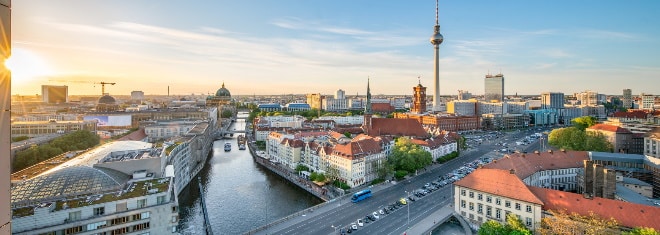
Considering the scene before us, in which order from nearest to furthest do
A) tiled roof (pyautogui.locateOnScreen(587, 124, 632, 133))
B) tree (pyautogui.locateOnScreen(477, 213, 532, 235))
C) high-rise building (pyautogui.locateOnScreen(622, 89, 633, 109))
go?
tree (pyautogui.locateOnScreen(477, 213, 532, 235)), tiled roof (pyautogui.locateOnScreen(587, 124, 632, 133)), high-rise building (pyautogui.locateOnScreen(622, 89, 633, 109))

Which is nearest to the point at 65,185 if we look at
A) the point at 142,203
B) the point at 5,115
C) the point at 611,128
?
the point at 142,203

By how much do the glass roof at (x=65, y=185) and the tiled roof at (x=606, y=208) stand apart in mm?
34049

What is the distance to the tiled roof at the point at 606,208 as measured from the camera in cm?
2347

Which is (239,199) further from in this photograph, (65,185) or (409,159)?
(409,159)

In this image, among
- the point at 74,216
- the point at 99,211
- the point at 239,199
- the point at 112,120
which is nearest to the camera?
the point at 74,216

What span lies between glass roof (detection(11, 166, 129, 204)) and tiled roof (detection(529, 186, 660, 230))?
34.0 meters

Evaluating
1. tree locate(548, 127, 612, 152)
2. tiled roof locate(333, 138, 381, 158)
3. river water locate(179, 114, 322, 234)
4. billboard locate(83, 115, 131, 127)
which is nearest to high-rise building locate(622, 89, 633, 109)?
tree locate(548, 127, 612, 152)

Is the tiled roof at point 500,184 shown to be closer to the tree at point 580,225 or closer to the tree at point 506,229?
the tree at point 580,225

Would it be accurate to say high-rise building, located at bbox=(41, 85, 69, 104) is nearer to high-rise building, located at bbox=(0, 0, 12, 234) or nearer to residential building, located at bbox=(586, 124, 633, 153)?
high-rise building, located at bbox=(0, 0, 12, 234)

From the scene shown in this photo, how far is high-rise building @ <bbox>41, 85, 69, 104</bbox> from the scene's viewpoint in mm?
149500

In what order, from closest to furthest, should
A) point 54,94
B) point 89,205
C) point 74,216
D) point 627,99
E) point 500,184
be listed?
point 74,216
point 89,205
point 500,184
point 54,94
point 627,99

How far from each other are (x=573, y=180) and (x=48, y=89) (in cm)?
18548

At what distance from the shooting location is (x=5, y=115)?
13.9 ft

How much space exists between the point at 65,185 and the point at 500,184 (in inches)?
1372
